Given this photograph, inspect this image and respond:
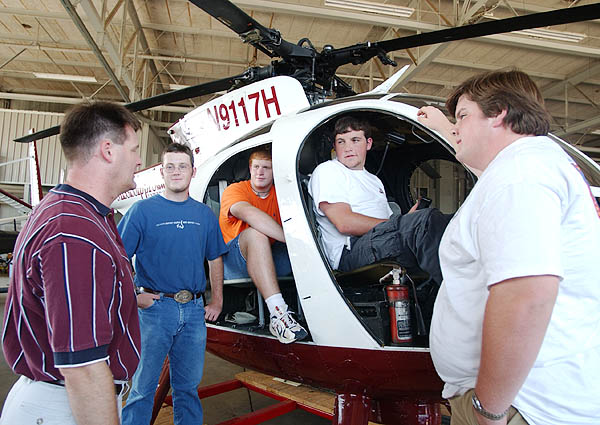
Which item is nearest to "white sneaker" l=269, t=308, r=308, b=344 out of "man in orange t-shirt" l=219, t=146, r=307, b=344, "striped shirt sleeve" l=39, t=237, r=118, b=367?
"man in orange t-shirt" l=219, t=146, r=307, b=344

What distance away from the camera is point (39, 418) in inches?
43.1

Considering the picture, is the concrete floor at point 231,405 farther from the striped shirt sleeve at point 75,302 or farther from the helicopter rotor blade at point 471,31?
the helicopter rotor blade at point 471,31

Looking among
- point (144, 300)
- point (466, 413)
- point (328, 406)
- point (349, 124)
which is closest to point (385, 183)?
point (349, 124)

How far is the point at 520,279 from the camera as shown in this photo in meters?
0.86

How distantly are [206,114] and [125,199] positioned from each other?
169 cm

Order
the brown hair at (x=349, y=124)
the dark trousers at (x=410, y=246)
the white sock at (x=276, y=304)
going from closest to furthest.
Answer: the dark trousers at (x=410, y=246)
the white sock at (x=276, y=304)
the brown hair at (x=349, y=124)

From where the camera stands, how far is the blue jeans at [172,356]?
2.18 m

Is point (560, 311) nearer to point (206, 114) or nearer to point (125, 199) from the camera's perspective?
point (206, 114)

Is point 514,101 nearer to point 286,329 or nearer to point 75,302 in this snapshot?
point 75,302

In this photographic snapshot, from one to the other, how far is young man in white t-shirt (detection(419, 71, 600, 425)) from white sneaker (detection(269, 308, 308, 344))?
3.49 feet

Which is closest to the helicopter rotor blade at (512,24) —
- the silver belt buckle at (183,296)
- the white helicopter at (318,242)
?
the white helicopter at (318,242)

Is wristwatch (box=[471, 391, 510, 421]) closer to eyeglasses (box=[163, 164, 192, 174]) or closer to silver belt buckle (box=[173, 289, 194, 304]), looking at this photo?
silver belt buckle (box=[173, 289, 194, 304])

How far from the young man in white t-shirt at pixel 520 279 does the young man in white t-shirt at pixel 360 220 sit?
72 cm

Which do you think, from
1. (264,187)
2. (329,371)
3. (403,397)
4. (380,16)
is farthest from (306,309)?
(380,16)
